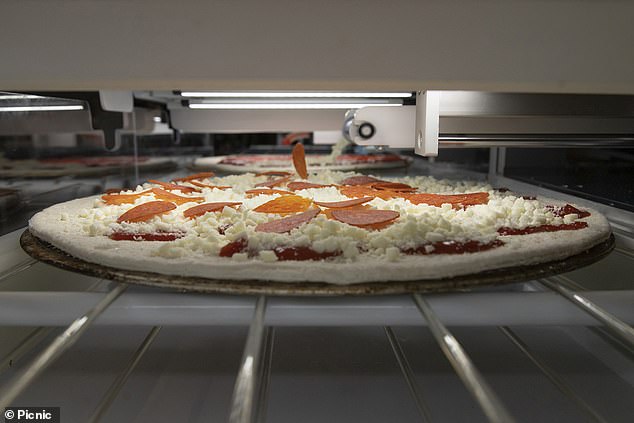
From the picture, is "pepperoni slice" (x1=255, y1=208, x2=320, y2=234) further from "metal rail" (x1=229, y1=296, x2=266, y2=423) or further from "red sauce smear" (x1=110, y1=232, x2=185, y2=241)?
"metal rail" (x1=229, y1=296, x2=266, y2=423)

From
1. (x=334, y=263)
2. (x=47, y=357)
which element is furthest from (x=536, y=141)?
(x=47, y=357)

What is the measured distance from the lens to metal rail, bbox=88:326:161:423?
78cm

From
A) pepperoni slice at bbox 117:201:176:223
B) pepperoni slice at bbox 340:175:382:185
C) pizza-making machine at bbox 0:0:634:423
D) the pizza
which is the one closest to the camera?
pizza-making machine at bbox 0:0:634:423

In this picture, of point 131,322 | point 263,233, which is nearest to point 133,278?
point 131,322

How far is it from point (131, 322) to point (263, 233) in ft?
0.94

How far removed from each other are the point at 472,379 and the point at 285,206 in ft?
2.50

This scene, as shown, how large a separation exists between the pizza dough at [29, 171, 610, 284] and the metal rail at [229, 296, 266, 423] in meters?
0.16

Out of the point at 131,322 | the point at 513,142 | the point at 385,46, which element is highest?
the point at 385,46

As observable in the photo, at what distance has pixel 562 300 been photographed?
806mm

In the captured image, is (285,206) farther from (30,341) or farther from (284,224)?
(30,341)

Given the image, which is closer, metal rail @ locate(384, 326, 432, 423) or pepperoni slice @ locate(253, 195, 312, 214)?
metal rail @ locate(384, 326, 432, 423)

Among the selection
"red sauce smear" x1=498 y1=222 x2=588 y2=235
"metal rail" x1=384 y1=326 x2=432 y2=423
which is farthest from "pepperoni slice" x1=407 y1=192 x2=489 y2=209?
"metal rail" x1=384 y1=326 x2=432 y2=423

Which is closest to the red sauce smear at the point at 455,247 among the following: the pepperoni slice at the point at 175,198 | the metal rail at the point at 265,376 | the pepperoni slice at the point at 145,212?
the metal rail at the point at 265,376

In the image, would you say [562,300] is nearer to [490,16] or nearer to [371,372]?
[371,372]
